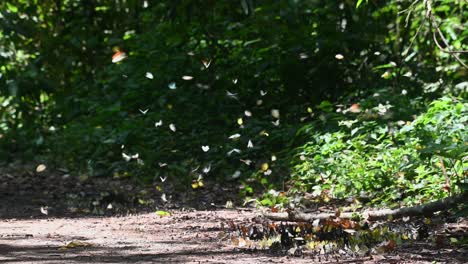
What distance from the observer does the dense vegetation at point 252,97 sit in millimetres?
8336

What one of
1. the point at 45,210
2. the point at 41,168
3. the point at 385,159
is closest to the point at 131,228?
the point at 45,210

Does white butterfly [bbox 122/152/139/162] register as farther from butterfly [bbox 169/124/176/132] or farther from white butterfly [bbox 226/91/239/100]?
white butterfly [bbox 226/91/239/100]

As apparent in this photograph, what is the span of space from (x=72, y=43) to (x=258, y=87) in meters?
3.72

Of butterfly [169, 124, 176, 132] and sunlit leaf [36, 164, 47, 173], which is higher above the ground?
butterfly [169, 124, 176, 132]

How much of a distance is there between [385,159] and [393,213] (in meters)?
1.81

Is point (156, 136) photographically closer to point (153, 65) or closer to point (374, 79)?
point (153, 65)

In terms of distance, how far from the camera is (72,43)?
42.5 ft

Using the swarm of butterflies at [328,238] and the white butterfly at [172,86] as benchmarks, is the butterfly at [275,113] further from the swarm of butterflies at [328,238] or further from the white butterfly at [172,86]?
the swarm of butterflies at [328,238]

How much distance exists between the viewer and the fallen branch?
566 centimetres

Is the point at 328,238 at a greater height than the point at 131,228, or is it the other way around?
the point at 131,228

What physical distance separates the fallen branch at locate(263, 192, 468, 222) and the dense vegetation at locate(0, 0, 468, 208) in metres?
1.21

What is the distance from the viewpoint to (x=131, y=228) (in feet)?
22.0

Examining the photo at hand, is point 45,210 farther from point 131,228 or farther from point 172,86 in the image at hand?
point 172,86

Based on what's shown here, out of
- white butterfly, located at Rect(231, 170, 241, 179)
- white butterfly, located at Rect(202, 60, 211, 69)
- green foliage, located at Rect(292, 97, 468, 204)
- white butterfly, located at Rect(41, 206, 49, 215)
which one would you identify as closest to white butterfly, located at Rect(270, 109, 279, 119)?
green foliage, located at Rect(292, 97, 468, 204)
